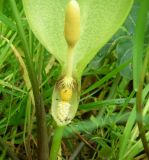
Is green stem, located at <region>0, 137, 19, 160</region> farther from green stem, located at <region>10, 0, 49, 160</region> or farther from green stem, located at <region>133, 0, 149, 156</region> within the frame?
green stem, located at <region>133, 0, 149, 156</region>

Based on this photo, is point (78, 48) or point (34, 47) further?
point (34, 47)

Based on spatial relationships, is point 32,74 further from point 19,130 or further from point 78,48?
point 19,130

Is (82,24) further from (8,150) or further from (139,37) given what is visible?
(8,150)

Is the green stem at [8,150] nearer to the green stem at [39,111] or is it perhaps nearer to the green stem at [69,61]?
the green stem at [39,111]

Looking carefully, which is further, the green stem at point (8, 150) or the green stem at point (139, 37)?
the green stem at point (8, 150)

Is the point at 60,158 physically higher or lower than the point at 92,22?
lower

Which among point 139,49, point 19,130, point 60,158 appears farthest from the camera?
point 19,130

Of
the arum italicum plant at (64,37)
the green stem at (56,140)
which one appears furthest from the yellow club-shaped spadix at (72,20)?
the green stem at (56,140)

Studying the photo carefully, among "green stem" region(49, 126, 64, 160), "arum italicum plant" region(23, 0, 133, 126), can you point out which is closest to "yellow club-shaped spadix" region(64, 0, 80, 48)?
"arum italicum plant" region(23, 0, 133, 126)

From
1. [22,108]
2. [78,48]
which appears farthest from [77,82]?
[22,108]
